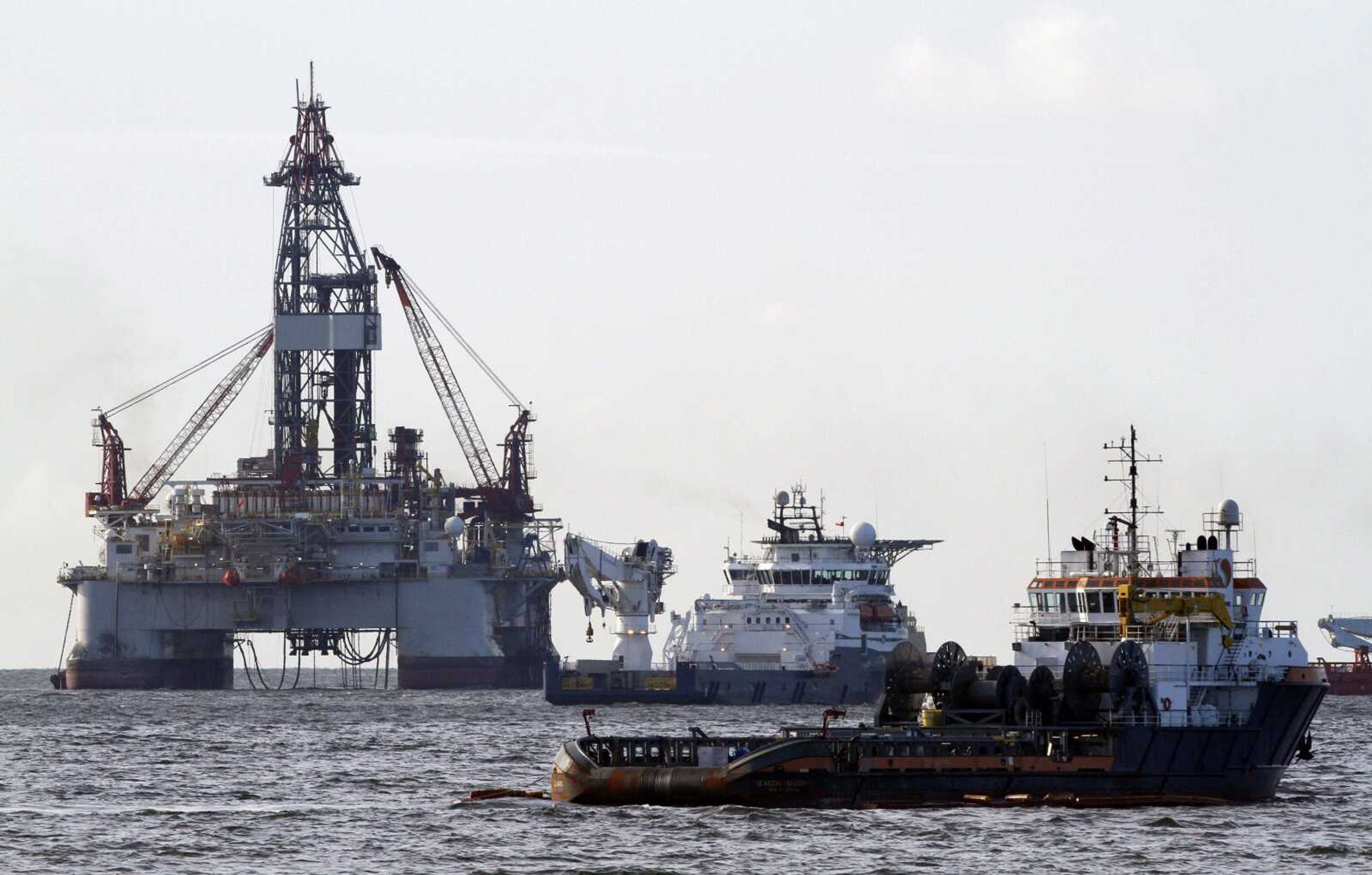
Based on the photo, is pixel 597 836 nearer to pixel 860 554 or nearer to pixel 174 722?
pixel 174 722

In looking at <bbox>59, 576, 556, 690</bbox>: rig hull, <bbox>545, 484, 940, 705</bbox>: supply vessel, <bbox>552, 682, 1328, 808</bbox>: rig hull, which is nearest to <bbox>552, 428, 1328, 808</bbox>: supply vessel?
<bbox>552, 682, 1328, 808</bbox>: rig hull

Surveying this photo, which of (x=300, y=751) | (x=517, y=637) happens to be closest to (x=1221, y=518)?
(x=300, y=751)

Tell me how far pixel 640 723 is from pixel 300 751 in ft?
75.7

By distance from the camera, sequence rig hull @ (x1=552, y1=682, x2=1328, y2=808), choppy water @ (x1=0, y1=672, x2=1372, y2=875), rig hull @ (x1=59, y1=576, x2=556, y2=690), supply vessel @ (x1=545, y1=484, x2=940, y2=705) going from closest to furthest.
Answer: choppy water @ (x1=0, y1=672, x2=1372, y2=875) → rig hull @ (x1=552, y1=682, x2=1328, y2=808) → supply vessel @ (x1=545, y1=484, x2=940, y2=705) → rig hull @ (x1=59, y1=576, x2=556, y2=690)

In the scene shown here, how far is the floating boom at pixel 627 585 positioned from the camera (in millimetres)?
163375

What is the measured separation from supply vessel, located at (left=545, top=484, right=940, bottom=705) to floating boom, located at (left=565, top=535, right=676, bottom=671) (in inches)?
362

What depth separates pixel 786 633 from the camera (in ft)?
476

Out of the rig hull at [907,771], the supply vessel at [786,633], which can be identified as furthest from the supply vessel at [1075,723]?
the supply vessel at [786,633]

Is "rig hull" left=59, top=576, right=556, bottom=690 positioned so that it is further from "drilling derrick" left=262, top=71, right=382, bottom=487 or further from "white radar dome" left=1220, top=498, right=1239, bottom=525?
"white radar dome" left=1220, top=498, right=1239, bottom=525

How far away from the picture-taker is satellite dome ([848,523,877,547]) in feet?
484

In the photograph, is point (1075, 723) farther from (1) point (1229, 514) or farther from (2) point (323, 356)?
(2) point (323, 356)

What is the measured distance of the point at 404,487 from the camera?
192 metres

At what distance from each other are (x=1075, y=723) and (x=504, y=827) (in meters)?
15.5

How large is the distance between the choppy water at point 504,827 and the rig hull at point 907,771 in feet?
1.62
